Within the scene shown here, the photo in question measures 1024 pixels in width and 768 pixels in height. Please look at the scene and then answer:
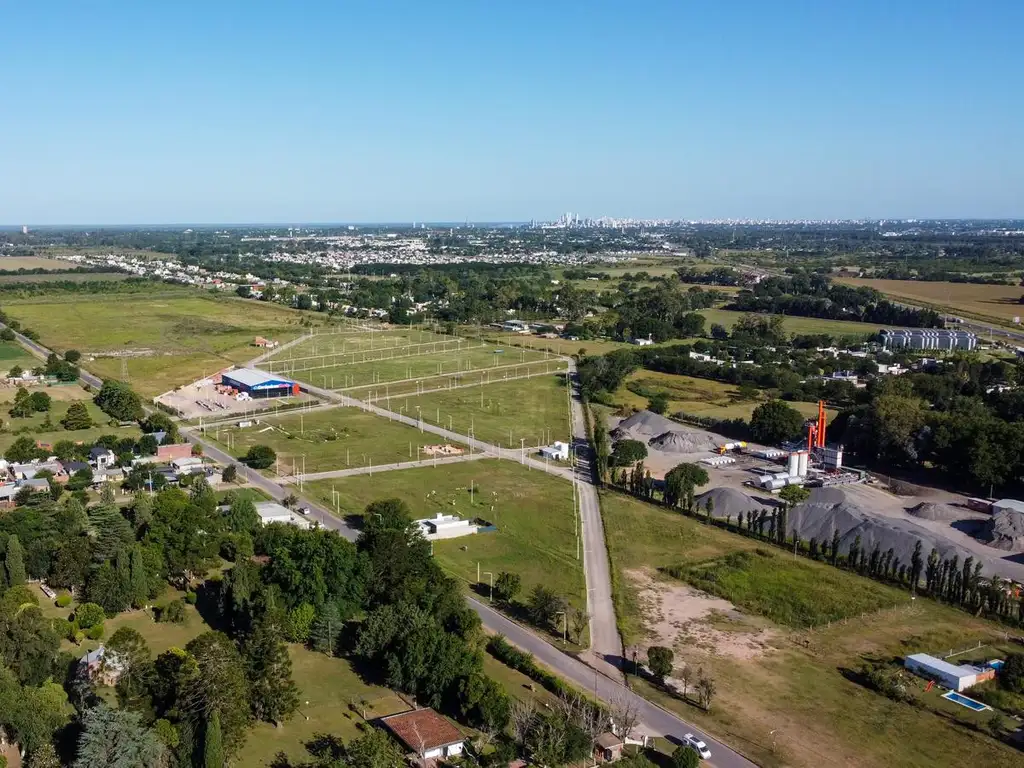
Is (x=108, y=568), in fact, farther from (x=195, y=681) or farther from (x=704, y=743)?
(x=704, y=743)

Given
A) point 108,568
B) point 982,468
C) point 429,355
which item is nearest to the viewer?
point 108,568

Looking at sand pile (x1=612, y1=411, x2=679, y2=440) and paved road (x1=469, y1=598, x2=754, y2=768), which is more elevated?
sand pile (x1=612, y1=411, x2=679, y2=440)

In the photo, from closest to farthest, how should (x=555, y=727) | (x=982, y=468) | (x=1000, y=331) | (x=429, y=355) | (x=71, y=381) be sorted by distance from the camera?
(x=555, y=727) → (x=982, y=468) → (x=71, y=381) → (x=429, y=355) → (x=1000, y=331)

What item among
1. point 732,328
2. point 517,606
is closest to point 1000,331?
point 732,328

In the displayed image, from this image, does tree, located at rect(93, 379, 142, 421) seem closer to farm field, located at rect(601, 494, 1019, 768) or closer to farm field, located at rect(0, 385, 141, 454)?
farm field, located at rect(0, 385, 141, 454)

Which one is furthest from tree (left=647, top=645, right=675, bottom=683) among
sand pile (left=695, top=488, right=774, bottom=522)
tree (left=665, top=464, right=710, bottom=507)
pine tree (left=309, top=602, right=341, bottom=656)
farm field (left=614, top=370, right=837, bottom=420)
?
farm field (left=614, top=370, right=837, bottom=420)

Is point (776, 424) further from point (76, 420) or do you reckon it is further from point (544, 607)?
point (76, 420)

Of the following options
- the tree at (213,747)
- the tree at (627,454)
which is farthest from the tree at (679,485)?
the tree at (213,747)

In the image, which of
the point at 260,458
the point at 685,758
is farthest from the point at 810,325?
the point at 685,758
